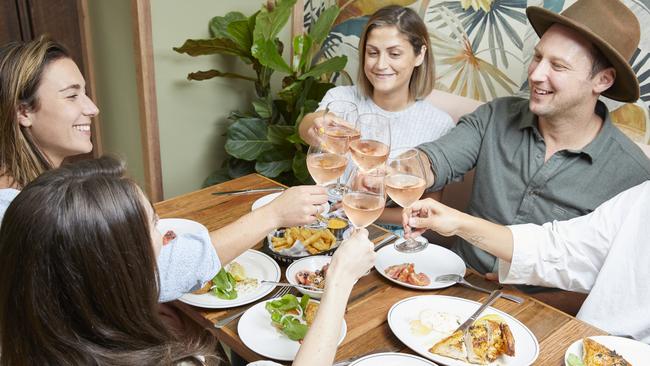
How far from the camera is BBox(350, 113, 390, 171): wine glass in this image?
4.88ft

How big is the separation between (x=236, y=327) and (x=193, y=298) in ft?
0.53

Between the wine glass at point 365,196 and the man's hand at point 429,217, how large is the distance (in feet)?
1.03

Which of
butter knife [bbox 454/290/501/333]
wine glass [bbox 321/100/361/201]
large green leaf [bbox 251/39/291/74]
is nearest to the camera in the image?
butter knife [bbox 454/290/501/333]

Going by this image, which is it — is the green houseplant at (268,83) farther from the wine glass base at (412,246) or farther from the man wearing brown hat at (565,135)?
the wine glass base at (412,246)

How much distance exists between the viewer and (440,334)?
4.25 feet

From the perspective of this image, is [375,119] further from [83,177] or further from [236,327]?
[83,177]

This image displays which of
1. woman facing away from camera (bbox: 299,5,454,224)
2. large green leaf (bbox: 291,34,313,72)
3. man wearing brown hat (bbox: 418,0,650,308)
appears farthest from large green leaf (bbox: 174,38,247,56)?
man wearing brown hat (bbox: 418,0,650,308)

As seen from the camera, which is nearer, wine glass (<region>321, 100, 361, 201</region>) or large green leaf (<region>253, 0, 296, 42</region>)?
wine glass (<region>321, 100, 361, 201</region>)

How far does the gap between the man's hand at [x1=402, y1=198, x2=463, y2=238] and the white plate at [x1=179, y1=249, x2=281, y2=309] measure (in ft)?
1.28

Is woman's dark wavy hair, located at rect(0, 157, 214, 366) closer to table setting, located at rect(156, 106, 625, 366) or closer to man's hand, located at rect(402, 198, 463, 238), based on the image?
table setting, located at rect(156, 106, 625, 366)

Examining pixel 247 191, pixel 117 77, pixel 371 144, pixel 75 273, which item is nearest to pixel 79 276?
pixel 75 273

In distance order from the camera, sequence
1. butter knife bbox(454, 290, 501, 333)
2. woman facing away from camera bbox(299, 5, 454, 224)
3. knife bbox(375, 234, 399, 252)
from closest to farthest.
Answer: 1. butter knife bbox(454, 290, 501, 333)
2. knife bbox(375, 234, 399, 252)
3. woman facing away from camera bbox(299, 5, 454, 224)

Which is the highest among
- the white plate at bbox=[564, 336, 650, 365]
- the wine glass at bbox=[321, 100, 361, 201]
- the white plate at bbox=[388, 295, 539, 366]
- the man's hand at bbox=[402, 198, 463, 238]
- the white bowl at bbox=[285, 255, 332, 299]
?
the wine glass at bbox=[321, 100, 361, 201]

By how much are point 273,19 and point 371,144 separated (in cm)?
170
